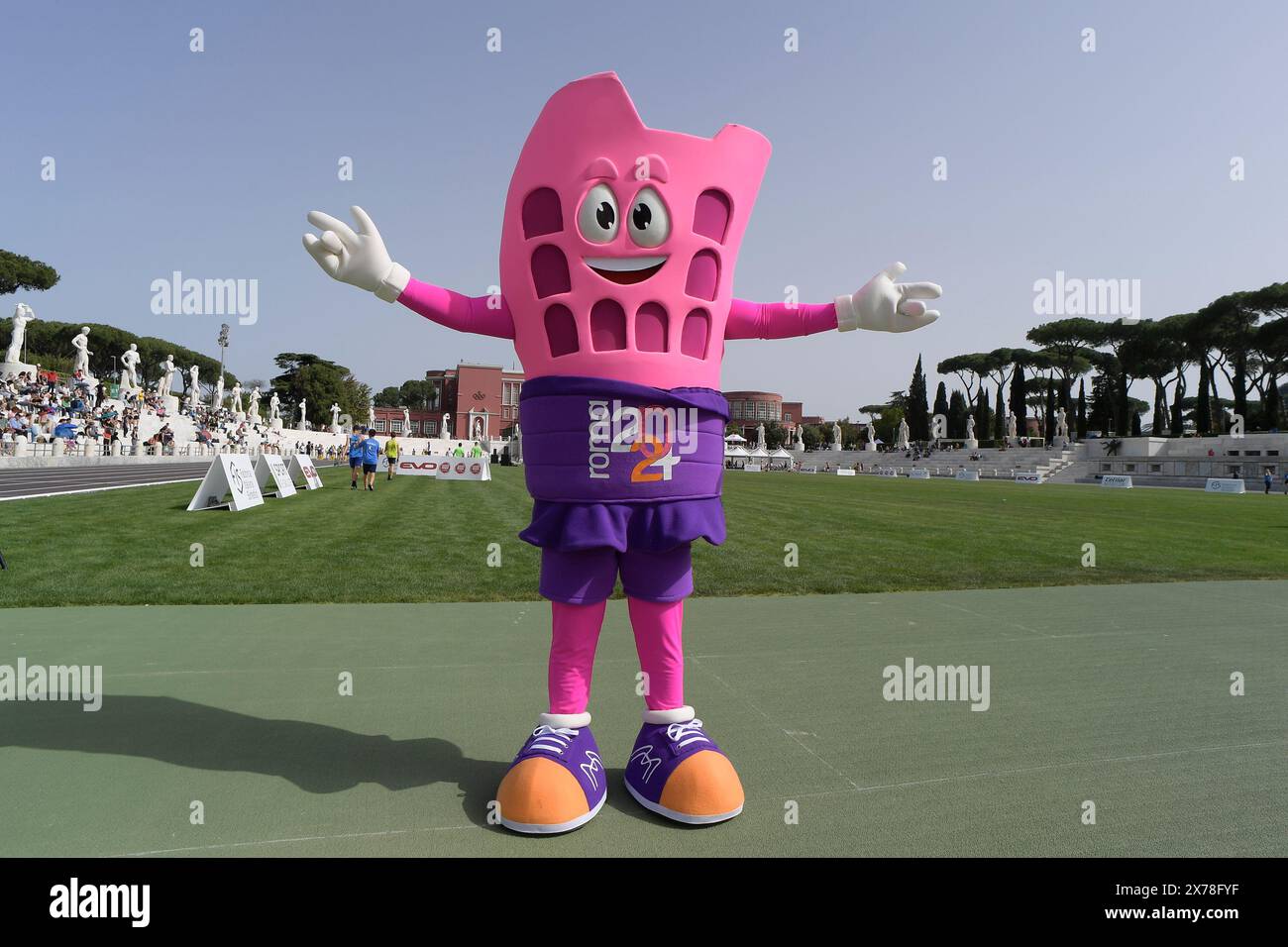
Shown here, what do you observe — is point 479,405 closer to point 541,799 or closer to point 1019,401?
point 1019,401

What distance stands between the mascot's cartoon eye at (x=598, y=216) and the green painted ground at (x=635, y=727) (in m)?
2.12

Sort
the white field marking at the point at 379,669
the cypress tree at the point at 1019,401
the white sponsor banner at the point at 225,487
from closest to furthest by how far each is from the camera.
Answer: the white field marking at the point at 379,669
the white sponsor banner at the point at 225,487
the cypress tree at the point at 1019,401

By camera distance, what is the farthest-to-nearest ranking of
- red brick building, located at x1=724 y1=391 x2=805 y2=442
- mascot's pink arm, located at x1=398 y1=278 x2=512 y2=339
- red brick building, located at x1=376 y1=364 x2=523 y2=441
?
red brick building, located at x1=724 y1=391 x2=805 y2=442, red brick building, located at x1=376 y1=364 x2=523 y2=441, mascot's pink arm, located at x1=398 y1=278 x2=512 y2=339

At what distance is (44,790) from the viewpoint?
8.67 feet

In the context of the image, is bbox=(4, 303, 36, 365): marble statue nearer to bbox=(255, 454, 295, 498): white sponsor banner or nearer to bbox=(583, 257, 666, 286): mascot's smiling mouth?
bbox=(255, 454, 295, 498): white sponsor banner

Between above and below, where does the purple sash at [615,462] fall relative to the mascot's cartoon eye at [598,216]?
below

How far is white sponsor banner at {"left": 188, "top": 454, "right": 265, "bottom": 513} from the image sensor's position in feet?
43.0

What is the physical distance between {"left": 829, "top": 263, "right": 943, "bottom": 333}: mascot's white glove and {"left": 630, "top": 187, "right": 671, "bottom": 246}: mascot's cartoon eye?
3.25 feet

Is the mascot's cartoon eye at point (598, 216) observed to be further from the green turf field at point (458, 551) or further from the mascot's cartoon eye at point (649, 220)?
the green turf field at point (458, 551)

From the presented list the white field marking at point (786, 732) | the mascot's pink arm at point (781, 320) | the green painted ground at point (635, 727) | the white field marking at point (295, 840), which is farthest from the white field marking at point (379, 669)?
the mascot's pink arm at point (781, 320)

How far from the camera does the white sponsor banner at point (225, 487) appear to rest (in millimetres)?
13109

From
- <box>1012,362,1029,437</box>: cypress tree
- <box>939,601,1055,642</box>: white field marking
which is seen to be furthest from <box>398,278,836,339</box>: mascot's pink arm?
<box>1012,362,1029,437</box>: cypress tree
